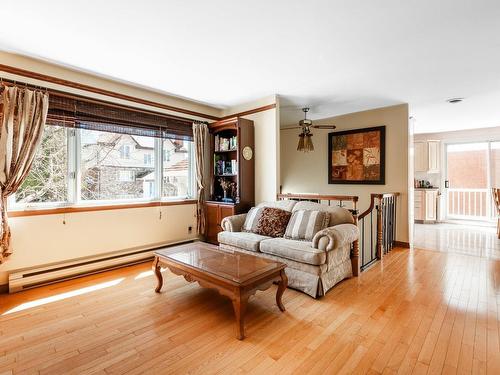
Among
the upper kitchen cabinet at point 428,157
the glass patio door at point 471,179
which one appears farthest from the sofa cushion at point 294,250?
the glass patio door at point 471,179

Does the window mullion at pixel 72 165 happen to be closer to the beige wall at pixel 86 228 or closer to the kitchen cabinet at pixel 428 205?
the beige wall at pixel 86 228

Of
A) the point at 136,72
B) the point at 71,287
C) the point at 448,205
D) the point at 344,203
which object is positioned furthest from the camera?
the point at 448,205

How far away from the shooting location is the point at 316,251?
2607 mm

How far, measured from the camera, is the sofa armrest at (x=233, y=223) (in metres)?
3.63

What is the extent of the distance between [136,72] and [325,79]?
7.89 ft

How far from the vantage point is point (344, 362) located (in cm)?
170

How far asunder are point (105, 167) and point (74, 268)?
133cm

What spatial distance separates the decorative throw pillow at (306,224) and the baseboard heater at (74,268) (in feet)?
7.10

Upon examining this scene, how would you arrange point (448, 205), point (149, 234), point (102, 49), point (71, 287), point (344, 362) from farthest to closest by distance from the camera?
point (448, 205)
point (149, 234)
point (71, 287)
point (102, 49)
point (344, 362)

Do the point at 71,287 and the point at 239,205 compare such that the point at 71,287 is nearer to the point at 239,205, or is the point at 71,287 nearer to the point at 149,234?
the point at 149,234

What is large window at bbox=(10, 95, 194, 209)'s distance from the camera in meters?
3.08

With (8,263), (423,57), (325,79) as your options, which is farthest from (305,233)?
(8,263)

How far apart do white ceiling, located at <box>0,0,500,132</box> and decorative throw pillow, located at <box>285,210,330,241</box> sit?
1.75m

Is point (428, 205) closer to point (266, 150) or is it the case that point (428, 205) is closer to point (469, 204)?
point (469, 204)
